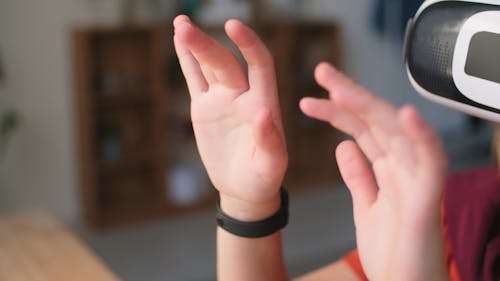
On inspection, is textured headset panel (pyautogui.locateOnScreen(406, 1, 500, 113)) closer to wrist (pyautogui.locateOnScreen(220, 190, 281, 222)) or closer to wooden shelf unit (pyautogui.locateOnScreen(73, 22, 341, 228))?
wrist (pyautogui.locateOnScreen(220, 190, 281, 222))

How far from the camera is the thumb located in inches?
16.8

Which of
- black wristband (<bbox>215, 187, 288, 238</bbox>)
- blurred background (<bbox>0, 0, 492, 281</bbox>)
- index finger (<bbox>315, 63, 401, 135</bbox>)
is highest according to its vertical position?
index finger (<bbox>315, 63, 401, 135</bbox>)

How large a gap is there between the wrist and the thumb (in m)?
0.12

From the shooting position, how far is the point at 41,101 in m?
2.53

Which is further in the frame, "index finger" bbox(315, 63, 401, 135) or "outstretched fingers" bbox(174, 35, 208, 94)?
"outstretched fingers" bbox(174, 35, 208, 94)

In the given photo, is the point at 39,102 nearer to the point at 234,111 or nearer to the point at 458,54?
the point at 234,111

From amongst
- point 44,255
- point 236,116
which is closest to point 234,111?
point 236,116

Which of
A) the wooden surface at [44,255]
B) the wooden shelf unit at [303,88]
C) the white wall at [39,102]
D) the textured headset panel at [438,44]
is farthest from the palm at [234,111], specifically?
the wooden shelf unit at [303,88]

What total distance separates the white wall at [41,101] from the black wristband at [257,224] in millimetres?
1963

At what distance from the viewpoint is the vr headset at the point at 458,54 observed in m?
0.43

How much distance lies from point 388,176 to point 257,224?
0.20 meters

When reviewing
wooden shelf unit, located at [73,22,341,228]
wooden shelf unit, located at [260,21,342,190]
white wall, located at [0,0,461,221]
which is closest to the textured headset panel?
white wall, located at [0,0,461,221]

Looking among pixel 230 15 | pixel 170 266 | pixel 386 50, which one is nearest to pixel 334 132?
pixel 386 50

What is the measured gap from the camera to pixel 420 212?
0.37m
